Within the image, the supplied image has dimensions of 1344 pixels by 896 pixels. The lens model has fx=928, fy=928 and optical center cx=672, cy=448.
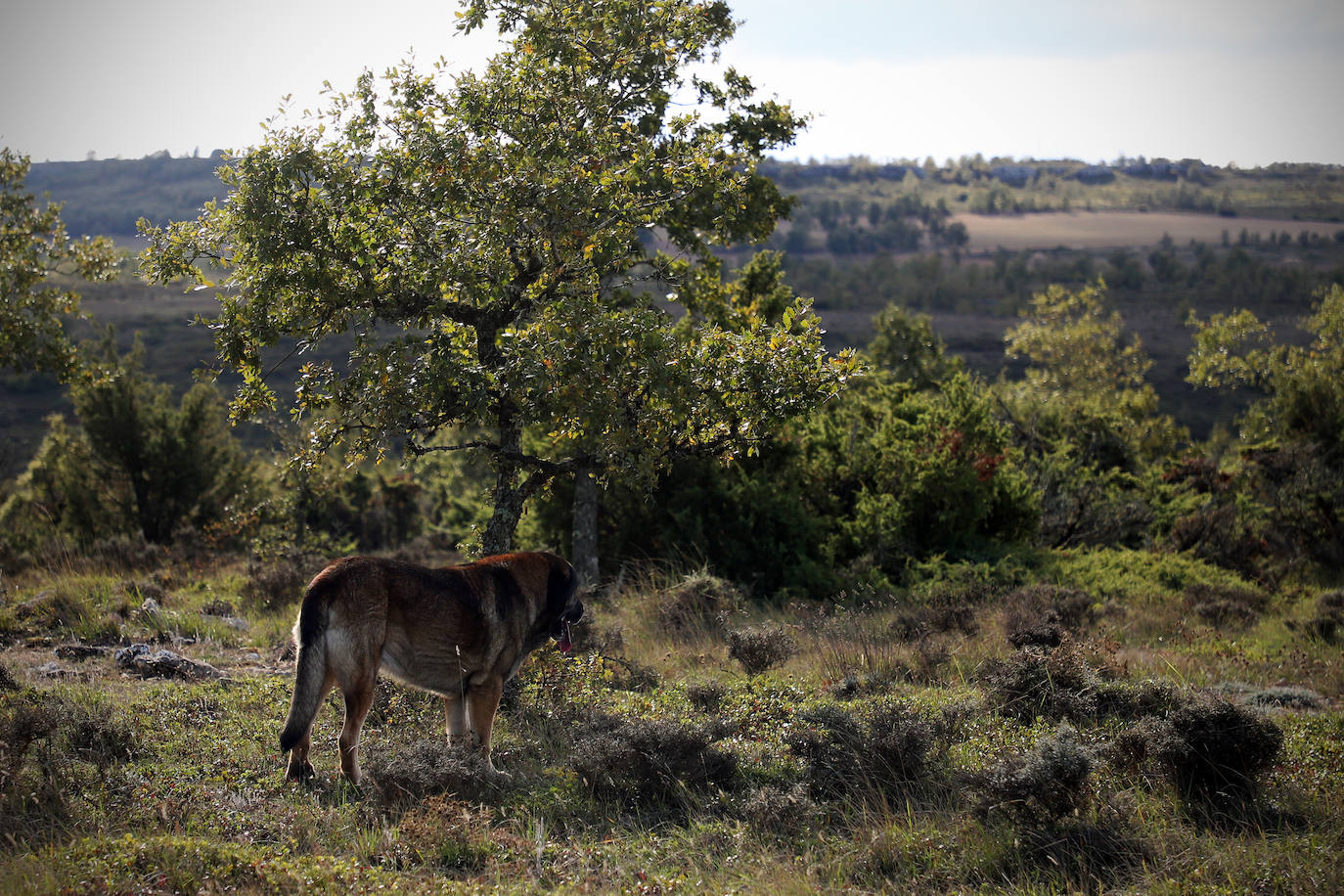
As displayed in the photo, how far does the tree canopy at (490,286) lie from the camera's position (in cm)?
698

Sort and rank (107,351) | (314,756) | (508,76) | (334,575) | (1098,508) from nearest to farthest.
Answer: (334,575) < (314,756) < (508,76) < (1098,508) < (107,351)

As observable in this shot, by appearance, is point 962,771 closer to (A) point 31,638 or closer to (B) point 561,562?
(B) point 561,562

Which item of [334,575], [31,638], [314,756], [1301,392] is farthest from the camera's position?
[1301,392]

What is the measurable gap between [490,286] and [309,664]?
126 inches

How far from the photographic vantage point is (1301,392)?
2264 centimetres

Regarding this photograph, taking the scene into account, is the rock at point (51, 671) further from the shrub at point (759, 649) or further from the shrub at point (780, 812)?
the shrub at point (780, 812)

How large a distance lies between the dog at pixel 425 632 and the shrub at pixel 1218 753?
408 cm

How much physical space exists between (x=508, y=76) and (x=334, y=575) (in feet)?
15.3

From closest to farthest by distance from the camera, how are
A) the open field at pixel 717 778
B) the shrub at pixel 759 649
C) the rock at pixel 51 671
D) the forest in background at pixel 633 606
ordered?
the open field at pixel 717 778 → the forest in background at pixel 633 606 → the rock at pixel 51 671 → the shrub at pixel 759 649

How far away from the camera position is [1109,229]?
456ft

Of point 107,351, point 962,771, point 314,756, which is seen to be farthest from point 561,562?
point 107,351

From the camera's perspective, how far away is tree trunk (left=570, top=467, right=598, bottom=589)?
45.0ft

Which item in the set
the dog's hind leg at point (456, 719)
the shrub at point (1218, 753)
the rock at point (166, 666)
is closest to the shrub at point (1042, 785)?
the shrub at point (1218, 753)

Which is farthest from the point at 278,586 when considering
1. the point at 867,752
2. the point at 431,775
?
the point at 867,752
